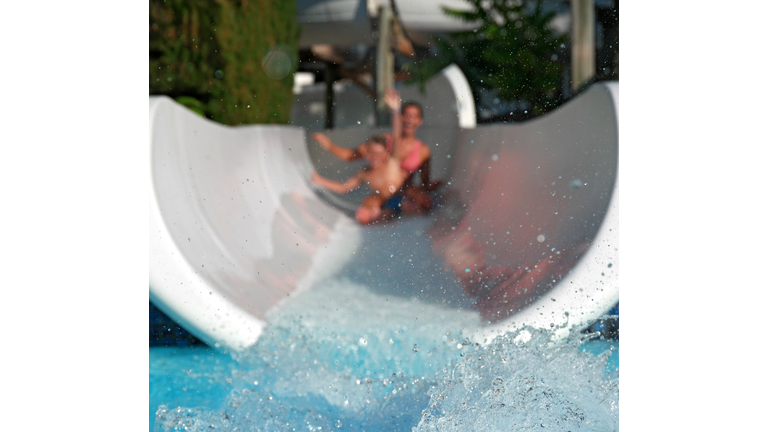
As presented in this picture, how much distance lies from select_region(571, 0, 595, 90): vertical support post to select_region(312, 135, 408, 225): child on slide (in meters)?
0.52

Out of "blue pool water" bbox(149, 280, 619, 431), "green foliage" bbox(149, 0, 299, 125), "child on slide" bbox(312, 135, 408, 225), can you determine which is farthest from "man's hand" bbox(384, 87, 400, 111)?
"blue pool water" bbox(149, 280, 619, 431)

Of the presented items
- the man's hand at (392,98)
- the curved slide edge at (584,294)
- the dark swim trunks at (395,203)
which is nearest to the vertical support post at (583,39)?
the curved slide edge at (584,294)

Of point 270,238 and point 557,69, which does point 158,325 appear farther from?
point 557,69

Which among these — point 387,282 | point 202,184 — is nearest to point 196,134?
point 202,184

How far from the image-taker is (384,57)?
1.36m

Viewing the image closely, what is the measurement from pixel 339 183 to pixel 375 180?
0.16m

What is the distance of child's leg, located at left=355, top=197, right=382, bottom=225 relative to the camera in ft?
5.51

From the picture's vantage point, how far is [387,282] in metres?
1.47

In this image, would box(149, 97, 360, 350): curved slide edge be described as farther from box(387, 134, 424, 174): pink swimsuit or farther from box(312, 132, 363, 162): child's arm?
box(387, 134, 424, 174): pink swimsuit

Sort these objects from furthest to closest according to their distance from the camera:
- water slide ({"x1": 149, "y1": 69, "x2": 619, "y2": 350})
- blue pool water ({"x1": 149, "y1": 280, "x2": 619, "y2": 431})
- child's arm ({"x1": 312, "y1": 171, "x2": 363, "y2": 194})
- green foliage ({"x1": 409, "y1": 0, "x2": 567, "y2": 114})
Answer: child's arm ({"x1": 312, "y1": 171, "x2": 363, "y2": 194}), green foliage ({"x1": 409, "y1": 0, "x2": 567, "y2": 114}), water slide ({"x1": 149, "y1": 69, "x2": 619, "y2": 350}), blue pool water ({"x1": 149, "y1": 280, "x2": 619, "y2": 431})

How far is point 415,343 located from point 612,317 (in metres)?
0.44

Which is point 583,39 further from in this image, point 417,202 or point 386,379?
point 386,379

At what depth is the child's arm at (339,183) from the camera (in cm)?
166

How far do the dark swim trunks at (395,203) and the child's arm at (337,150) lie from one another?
0.16 meters
